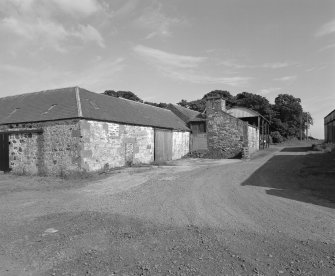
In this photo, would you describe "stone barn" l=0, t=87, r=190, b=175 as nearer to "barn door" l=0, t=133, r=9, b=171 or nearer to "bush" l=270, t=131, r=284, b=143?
"barn door" l=0, t=133, r=9, b=171

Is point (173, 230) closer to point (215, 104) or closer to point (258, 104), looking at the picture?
point (215, 104)

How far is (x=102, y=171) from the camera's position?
16.0m

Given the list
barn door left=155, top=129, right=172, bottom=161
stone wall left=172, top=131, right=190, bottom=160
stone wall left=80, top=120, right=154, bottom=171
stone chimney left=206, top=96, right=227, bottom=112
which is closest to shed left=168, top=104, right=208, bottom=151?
stone wall left=172, top=131, right=190, bottom=160

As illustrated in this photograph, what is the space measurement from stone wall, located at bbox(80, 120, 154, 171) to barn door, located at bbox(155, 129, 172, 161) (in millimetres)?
635

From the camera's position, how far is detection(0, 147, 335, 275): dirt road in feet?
14.7

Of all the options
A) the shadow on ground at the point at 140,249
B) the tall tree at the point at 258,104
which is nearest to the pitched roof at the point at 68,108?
the shadow on ground at the point at 140,249

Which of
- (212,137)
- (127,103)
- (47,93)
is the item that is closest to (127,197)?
(47,93)

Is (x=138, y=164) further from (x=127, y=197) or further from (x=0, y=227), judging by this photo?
(x=0, y=227)

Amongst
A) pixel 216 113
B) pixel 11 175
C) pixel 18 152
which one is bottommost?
Result: pixel 11 175

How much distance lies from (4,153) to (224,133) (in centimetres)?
1635

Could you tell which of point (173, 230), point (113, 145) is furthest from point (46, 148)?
point (173, 230)

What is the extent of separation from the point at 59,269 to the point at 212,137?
2203 cm

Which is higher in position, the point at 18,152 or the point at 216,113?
the point at 216,113

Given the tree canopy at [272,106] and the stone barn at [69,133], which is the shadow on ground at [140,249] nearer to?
the stone barn at [69,133]
